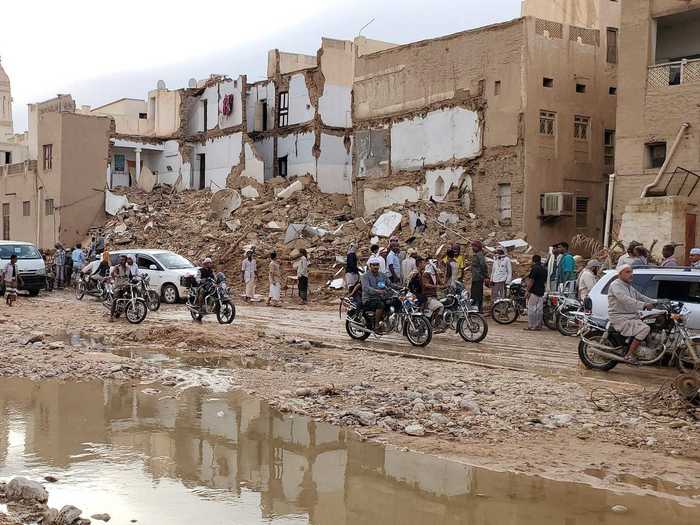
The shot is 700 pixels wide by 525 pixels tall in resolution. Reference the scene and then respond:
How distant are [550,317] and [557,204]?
374 inches

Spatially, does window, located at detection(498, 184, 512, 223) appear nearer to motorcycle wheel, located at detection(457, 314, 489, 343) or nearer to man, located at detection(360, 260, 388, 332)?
motorcycle wheel, located at detection(457, 314, 489, 343)

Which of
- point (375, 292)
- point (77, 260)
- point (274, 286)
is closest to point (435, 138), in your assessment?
point (274, 286)

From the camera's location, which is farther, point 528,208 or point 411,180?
point 411,180

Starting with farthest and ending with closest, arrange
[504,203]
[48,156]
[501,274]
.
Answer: [48,156], [504,203], [501,274]

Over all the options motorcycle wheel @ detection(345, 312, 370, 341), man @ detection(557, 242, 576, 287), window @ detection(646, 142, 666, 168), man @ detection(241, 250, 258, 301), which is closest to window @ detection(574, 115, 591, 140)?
window @ detection(646, 142, 666, 168)

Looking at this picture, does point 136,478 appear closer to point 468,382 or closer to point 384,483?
point 384,483

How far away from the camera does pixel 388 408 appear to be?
8734 mm

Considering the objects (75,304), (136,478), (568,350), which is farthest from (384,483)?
(75,304)

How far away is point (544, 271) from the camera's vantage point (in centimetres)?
1733

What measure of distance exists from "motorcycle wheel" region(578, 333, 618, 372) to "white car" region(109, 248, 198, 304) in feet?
47.1

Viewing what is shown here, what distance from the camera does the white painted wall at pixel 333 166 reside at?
40.7 m

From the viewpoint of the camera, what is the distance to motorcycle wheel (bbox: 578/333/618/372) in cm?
1165

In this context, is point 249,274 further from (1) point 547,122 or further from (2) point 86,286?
(1) point 547,122

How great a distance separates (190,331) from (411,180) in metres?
17.0
